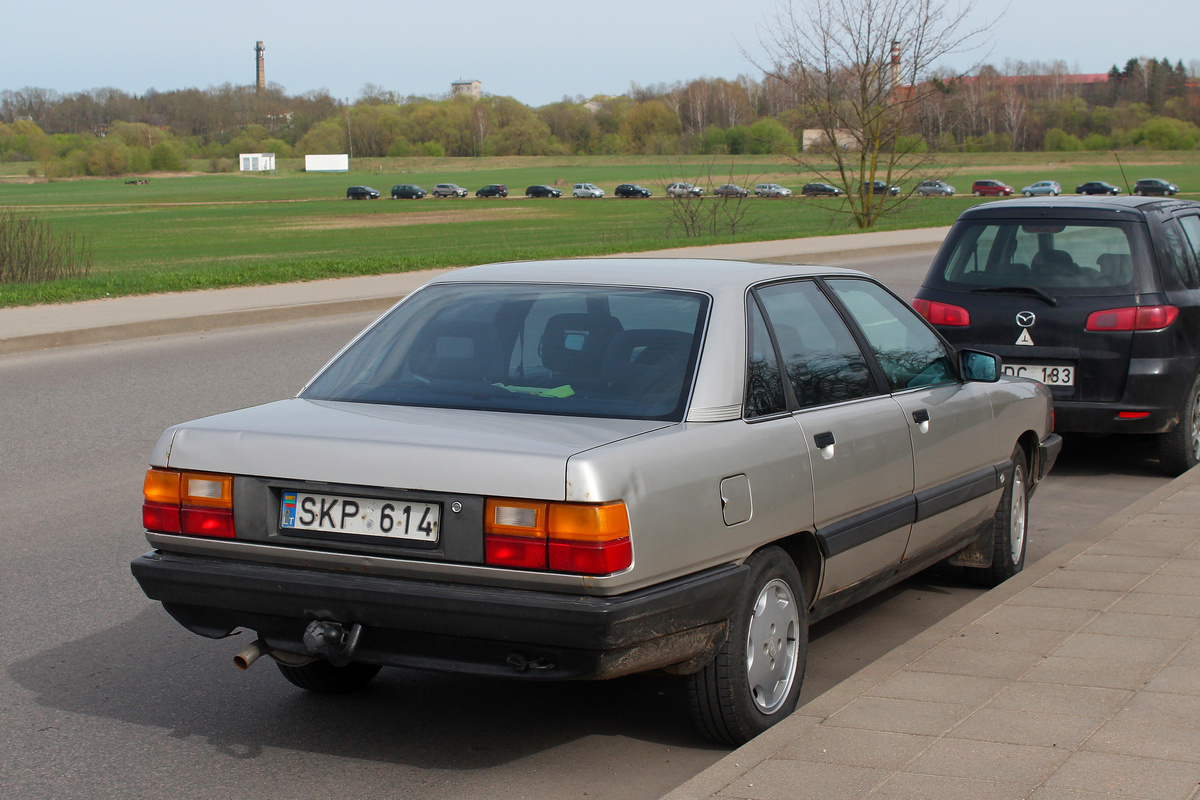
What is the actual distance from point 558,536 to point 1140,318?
5704mm

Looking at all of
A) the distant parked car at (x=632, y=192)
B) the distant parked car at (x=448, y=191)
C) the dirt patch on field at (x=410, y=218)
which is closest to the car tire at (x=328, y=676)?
the dirt patch on field at (x=410, y=218)

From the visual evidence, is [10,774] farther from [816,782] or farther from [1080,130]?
[1080,130]

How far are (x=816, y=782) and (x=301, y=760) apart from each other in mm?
1570

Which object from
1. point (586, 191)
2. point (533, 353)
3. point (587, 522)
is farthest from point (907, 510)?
point (586, 191)

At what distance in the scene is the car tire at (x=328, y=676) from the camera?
4.27 m

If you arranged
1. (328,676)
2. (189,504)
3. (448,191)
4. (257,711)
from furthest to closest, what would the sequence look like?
1. (448,191)
2. (328,676)
3. (257,711)
4. (189,504)

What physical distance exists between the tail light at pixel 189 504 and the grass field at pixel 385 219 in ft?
49.6

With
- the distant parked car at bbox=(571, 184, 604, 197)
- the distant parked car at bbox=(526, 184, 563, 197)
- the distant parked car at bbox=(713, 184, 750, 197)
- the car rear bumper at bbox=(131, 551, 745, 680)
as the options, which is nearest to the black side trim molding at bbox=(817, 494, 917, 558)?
the car rear bumper at bbox=(131, 551, 745, 680)

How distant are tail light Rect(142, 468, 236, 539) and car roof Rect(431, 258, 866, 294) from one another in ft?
4.27

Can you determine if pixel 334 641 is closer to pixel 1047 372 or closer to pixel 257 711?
pixel 257 711

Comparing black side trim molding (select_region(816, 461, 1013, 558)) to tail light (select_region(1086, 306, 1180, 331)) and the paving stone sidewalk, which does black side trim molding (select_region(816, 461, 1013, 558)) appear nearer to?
the paving stone sidewalk

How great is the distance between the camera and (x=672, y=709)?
13.9 ft

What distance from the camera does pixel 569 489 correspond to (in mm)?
3217

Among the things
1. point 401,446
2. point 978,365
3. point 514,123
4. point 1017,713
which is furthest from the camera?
point 514,123
